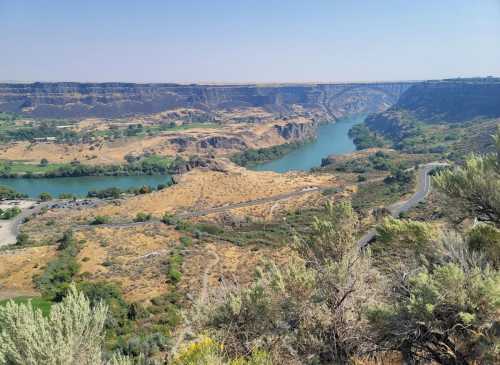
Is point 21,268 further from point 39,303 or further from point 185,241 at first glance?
point 185,241

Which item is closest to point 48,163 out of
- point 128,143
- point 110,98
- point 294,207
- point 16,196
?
point 128,143

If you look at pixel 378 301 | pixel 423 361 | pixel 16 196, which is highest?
pixel 378 301

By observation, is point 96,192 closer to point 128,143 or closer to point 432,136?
point 128,143

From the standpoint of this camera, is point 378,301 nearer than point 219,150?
Yes

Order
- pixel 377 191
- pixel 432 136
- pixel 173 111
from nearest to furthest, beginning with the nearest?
pixel 377 191, pixel 432 136, pixel 173 111

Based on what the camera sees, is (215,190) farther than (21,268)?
Yes

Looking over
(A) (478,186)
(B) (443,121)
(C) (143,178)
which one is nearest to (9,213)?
(C) (143,178)
